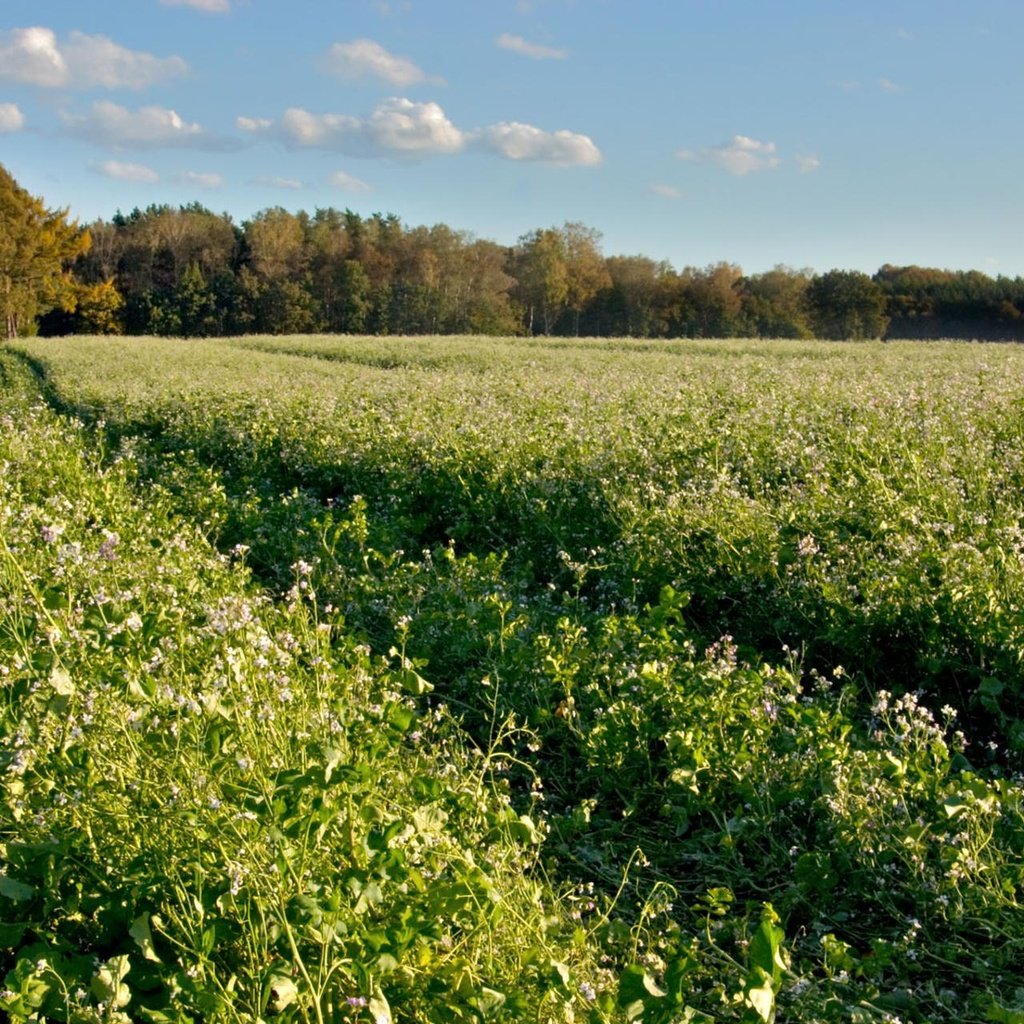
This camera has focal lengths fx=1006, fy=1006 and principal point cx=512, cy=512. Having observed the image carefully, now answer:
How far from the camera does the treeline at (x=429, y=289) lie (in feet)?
221

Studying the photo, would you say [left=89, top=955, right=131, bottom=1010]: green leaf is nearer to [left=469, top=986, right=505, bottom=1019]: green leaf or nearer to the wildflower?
[left=469, top=986, right=505, bottom=1019]: green leaf

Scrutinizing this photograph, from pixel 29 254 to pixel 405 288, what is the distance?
25.7 metres

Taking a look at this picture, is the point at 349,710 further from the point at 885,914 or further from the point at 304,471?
the point at 304,471

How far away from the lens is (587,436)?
11.8m

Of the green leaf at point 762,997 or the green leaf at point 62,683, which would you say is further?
the green leaf at point 62,683

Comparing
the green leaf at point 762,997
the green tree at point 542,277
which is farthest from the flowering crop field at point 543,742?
the green tree at point 542,277

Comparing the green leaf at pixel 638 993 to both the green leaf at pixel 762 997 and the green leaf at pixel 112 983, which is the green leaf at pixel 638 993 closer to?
the green leaf at pixel 762 997

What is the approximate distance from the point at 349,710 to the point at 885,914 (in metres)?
2.55

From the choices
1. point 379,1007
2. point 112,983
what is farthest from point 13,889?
point 379,1007

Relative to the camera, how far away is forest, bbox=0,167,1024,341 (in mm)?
64438

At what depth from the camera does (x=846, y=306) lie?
211 ft

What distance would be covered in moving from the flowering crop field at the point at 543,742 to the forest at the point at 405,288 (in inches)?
2230

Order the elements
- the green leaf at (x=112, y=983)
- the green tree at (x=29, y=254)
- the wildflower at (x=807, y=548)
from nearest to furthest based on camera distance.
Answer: the green leaf at (x=112, y=983) → the wildflower at (x=807, y=548) → the green tree at (x=29, y=254)

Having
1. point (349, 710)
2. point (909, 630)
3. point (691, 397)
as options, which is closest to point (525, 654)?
point (349, 710)
